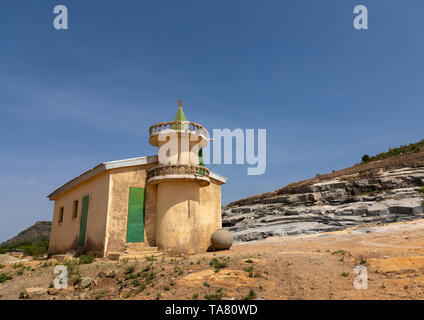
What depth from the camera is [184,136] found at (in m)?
19.5

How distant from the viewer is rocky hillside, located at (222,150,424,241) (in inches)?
1007

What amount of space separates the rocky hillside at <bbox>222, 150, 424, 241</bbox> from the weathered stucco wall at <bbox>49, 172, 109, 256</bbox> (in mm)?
14494

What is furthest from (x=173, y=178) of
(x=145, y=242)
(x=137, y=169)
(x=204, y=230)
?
(x=204, y=230)

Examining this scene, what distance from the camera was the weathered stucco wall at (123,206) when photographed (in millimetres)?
16750

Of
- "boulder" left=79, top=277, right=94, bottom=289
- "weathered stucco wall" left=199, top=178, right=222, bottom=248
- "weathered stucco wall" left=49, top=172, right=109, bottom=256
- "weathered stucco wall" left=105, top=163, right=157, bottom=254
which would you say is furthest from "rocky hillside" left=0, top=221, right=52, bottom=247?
"boulder" left=79, top=277, right=94, bottom=289

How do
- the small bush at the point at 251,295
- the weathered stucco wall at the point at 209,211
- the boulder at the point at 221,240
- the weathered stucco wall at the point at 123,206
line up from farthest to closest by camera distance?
the weathered stucco wall at the point at 209,211 < the boulder at the point at 221,240 < the weathered stucco wall at the point at 123,206 < the small bush at the point at 251,295

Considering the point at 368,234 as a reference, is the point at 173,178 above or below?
above

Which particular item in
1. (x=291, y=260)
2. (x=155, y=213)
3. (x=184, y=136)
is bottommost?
(x=291, y=260)

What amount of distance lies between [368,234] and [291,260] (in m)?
11.0

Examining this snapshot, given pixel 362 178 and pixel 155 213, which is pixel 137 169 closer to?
pixel 155 213

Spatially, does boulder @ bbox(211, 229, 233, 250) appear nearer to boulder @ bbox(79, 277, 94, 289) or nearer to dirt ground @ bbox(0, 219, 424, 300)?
dirt ground @ bbox(0, 219, 424, 300)

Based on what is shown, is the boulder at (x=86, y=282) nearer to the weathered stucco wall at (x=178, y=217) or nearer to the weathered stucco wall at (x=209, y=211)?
the weathered stucco wall at (x=178, y=217)

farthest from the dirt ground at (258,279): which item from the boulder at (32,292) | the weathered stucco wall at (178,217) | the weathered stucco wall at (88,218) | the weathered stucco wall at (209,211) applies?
the weathered stucco wall at (209,211)

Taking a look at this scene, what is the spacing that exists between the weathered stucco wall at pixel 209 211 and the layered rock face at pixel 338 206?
686 cm
